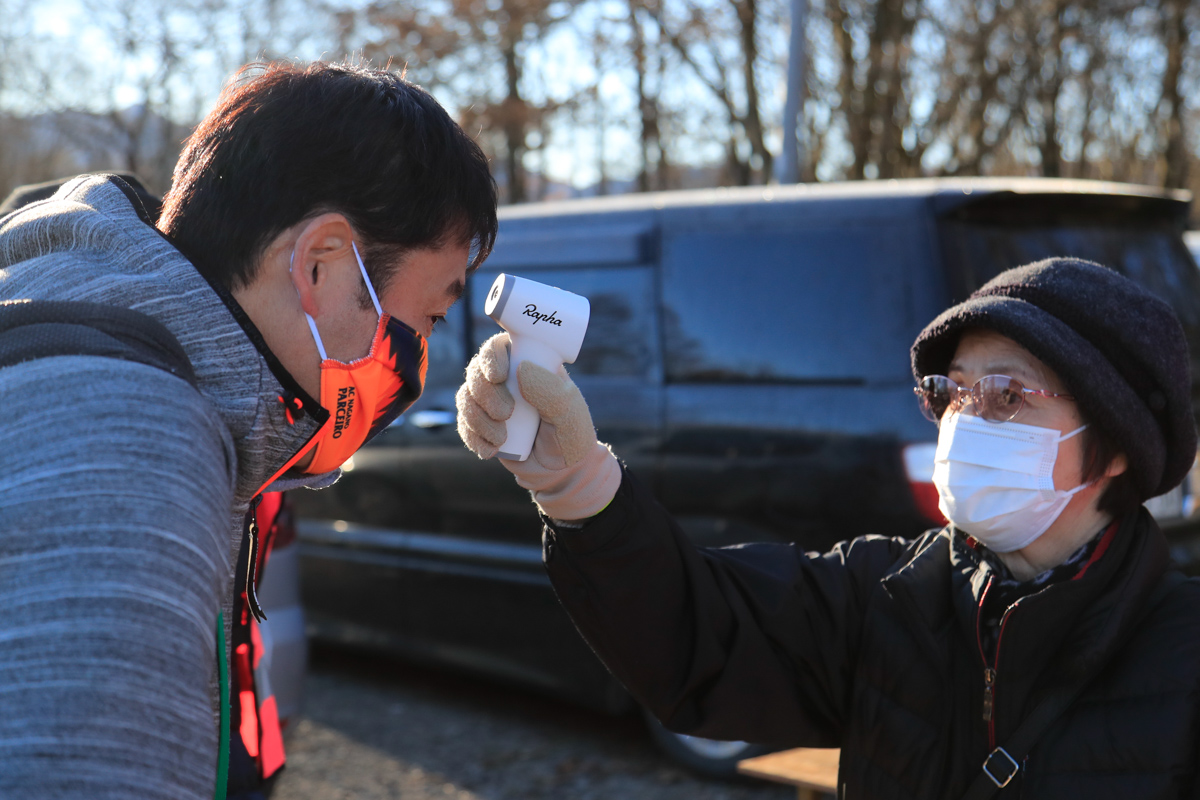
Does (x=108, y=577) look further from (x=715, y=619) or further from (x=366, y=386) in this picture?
(x=715, y=619)

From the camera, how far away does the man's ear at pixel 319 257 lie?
1.32 meters

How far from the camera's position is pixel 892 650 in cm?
191

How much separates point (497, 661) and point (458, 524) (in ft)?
1.92

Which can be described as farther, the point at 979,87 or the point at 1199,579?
the point at 979,87

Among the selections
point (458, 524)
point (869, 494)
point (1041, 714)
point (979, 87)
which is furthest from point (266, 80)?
point (979, 87)

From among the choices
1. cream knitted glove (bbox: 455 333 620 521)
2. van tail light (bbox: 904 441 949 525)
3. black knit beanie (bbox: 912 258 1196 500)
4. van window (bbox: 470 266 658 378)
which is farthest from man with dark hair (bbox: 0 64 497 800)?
van window (bbox: 470 266 658 378)

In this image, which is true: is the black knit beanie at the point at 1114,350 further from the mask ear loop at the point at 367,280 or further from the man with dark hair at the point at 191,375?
the mask ear loop at the point at 367,280

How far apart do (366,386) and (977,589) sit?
1.12m

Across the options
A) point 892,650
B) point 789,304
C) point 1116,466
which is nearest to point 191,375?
point 892,650

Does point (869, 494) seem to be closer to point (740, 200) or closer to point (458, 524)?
point (740, 200)

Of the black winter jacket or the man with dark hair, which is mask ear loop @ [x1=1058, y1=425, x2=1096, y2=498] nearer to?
the black winter jacket

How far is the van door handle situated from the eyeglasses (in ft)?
8.61

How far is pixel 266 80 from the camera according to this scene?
1394mm

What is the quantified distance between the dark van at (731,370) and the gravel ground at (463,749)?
→ 0.90 ft
